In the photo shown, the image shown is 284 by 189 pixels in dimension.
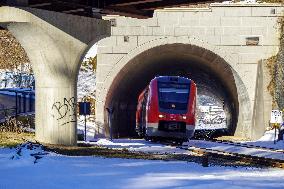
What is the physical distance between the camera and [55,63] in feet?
47.5

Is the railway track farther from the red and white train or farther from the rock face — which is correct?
the rock face

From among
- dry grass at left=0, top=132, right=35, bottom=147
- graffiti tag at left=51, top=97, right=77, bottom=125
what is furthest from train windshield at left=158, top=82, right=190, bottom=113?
dry grass at left=0, top=132, right=35, bottom=147

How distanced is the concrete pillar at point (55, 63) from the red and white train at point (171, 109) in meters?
5.76

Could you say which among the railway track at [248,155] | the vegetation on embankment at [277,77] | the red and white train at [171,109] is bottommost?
the railway track at [248,155]

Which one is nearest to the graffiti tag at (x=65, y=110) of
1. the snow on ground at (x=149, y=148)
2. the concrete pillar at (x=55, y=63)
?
the concrete pillar at (x=55, y=63)

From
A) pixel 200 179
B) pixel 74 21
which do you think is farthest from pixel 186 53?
pixel 200 179

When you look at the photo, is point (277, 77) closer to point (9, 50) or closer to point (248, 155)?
point (248, 155)

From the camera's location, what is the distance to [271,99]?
24141 millimetres

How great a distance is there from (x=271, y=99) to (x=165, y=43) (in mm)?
6279

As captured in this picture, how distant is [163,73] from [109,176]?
86.1 ft

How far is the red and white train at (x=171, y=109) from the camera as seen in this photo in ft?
66.4

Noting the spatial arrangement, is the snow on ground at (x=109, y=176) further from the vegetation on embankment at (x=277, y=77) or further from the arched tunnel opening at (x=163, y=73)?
the arched tunnel opening at (x=163, y=73)

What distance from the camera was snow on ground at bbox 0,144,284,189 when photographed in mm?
7055

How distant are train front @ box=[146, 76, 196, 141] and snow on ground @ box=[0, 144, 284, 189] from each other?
32.6ft
